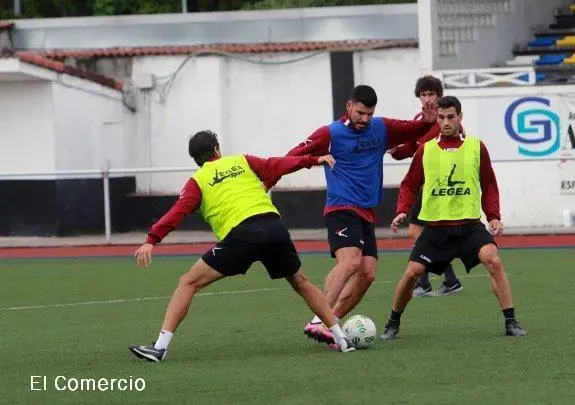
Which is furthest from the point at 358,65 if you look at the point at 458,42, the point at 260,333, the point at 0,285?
the point at 260,333

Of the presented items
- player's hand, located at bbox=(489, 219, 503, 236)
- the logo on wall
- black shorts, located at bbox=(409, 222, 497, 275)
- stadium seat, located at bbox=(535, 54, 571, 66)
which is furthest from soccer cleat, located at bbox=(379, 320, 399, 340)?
stadium seat, located at bbox=(535, 54, 571, 66)

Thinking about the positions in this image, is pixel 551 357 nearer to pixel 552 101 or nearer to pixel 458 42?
pixel 552 101

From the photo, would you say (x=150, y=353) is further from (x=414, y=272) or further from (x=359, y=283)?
(x=414, y=272)

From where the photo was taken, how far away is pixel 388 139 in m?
12.7

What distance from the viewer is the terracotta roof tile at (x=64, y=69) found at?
27673 millimetres

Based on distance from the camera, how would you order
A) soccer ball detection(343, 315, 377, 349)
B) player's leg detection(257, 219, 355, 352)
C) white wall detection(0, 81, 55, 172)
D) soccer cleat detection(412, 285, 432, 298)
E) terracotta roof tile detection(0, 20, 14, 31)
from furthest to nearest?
terracotta roof tile detection(0, 20, 14, 31)
white wall detection(0, 81, 55, 172)
soccer cleat detection(412, 285, 432, 298)
soccer ball detection(343, 315, 377, 349)
player's leg detection(257, 219, 355, 352)

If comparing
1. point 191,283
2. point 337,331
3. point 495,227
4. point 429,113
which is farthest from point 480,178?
point 191,283

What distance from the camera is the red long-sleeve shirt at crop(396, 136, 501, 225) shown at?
12.4 m

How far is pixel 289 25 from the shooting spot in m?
29.9

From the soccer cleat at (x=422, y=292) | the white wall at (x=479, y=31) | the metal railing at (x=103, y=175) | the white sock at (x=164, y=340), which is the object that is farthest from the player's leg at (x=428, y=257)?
the white wall at (x=479, y=31)

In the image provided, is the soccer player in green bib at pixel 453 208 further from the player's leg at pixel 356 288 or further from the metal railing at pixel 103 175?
the metal railing at pixel 103 175

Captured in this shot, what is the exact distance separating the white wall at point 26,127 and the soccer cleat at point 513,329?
17034 millimetres

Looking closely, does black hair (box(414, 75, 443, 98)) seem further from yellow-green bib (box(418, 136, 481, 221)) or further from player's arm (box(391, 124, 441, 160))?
yellow-green bib (box(418, 136, 481, 221))

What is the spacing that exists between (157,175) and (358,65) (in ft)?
14.2
